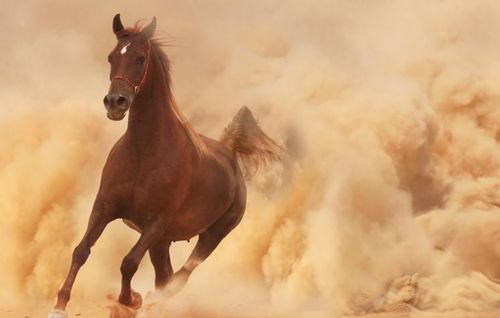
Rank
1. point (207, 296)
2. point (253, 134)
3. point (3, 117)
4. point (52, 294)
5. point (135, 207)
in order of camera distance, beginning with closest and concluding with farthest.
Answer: point (135, 207)
point (253, 134)
point (207, 296)
point (52, 294)
point (3, 117)

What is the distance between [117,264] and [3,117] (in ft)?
11.8

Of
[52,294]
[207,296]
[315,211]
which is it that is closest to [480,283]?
[315,211]

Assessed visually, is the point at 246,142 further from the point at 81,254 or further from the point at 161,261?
the point at 81,254

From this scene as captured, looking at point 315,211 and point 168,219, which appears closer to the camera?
point 168,219

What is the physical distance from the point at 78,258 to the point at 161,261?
4.96 ft

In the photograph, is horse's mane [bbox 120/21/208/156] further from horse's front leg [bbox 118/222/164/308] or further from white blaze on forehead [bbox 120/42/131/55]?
horse's front leg [bbox 118/222/164/308]

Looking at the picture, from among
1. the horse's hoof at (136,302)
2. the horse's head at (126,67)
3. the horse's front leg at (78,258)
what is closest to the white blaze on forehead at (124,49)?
the horse's head at (126,67)

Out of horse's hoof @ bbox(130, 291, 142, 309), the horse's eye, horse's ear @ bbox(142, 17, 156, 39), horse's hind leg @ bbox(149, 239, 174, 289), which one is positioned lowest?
horse's hoof @ bbox(130, 291, 142, 309)

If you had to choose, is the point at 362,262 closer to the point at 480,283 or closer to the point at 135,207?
the point at 480,283

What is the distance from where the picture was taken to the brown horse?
6691mm

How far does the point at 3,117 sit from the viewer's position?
1459cm

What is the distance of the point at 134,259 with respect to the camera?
22.2 ft

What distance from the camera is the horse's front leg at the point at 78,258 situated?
251 inches

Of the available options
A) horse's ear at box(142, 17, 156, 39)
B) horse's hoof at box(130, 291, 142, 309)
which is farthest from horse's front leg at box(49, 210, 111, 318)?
horse's ear at box(142, 17, 156, 39)
